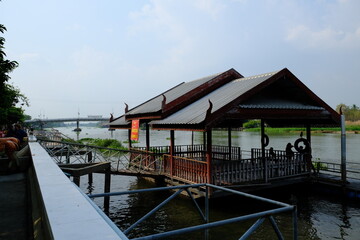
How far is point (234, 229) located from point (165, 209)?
3635 mm

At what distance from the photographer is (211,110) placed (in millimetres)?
10578

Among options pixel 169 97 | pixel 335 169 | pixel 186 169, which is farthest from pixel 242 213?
pixel 169 97

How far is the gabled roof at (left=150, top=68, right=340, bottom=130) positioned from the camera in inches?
426

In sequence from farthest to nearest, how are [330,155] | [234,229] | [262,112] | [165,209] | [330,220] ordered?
[330,155], [165,209], [262,112], [330,220], [234,229]

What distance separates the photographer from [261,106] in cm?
1179

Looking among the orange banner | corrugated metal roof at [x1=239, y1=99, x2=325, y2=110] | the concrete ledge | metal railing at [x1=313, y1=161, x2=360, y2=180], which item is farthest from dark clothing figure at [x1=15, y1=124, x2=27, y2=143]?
metal railing at [x1=313, y1=161, x2=360, y2=180]

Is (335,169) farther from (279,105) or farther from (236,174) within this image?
(236,174)

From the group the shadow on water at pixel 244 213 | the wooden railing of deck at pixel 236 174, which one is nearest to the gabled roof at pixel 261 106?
the wooden railing of deck at pixel 236 174

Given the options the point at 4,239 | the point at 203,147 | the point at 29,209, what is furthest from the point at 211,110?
the point at 203,147

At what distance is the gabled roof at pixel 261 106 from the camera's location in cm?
1081

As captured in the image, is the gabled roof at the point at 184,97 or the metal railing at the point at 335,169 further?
the metal railing at the point at 335,169

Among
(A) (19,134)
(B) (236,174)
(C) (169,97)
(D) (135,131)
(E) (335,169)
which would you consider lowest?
(E) (335,169)

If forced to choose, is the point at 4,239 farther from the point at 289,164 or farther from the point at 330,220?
the point at 289,164

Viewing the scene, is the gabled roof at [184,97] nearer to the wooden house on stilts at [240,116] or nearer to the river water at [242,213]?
the wooden house on stilts at [240,116]
